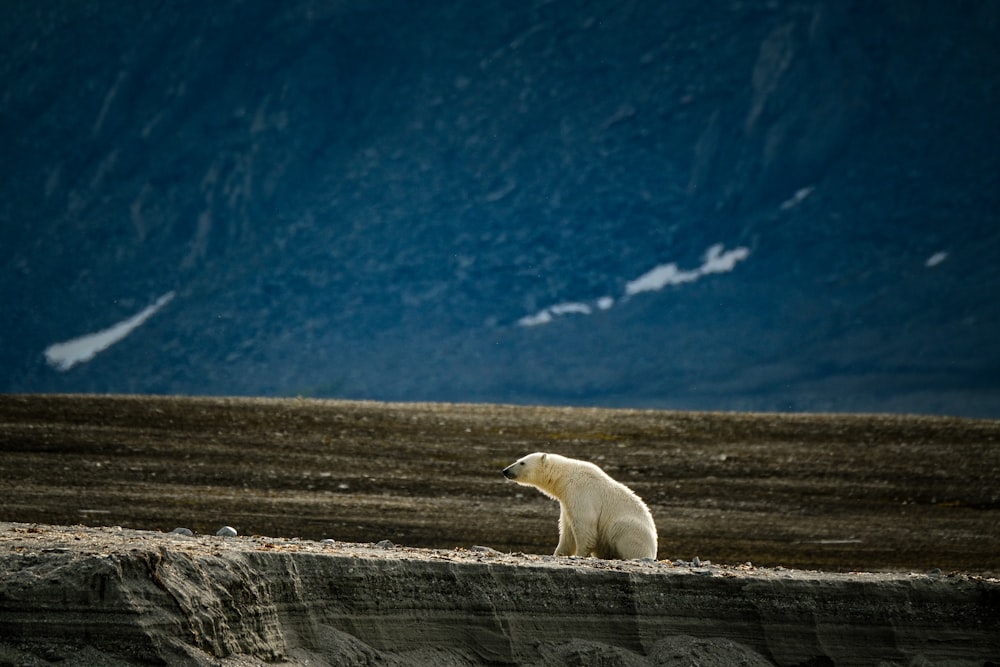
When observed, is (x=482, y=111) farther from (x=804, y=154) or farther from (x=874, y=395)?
(x=874, y=395)

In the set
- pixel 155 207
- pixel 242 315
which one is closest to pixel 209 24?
pixel 155 207

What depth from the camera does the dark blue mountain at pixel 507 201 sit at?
123000 millimetres

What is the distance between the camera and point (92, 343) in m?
137

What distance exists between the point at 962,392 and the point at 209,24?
97.9m

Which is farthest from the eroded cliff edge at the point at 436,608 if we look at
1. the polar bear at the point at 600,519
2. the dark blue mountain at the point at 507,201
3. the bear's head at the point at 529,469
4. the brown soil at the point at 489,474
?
the dark blue mountain at the point at 507,201

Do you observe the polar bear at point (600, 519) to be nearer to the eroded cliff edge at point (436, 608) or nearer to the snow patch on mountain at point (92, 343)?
the eroded cliff edge at point (436, 608)

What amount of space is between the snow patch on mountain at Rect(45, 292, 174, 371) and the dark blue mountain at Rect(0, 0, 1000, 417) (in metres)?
0.34

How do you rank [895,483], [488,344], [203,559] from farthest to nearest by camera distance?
[488,344], [895,483], [203,559]

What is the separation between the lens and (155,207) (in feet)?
476

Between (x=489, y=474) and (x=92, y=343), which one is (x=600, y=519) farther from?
(x=92, y=343)

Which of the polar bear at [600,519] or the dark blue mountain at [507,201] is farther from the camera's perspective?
the dark blue mountain at [507,201]

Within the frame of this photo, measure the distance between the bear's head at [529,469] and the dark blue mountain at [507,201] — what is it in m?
98.5

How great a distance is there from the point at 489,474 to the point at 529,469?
11259 mm

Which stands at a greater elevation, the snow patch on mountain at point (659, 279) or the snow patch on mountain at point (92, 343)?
the snow patch on mountain at point (659, 279)
